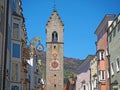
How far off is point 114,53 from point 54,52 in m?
59.8

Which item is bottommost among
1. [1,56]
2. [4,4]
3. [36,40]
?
[1,56]

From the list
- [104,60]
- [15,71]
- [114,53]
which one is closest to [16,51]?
[15,71]

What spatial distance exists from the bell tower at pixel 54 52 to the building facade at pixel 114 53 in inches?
2129

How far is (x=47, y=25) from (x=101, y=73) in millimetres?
57020

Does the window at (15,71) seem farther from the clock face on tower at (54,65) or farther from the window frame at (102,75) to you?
the clock face on tower at (54,65)

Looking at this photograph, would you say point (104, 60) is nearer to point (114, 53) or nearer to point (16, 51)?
point (114, 53)

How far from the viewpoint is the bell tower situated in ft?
336

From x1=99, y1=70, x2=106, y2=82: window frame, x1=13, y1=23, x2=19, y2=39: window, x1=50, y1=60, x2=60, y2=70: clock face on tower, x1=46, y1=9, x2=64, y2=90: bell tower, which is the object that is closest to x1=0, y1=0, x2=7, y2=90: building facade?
x1=13, y1=23, x2=19, y2=39: window

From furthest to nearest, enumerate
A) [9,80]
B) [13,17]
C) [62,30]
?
[62,30] → [13,17] → [9,80]

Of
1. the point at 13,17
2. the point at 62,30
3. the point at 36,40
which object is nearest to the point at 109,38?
the point at 13,17

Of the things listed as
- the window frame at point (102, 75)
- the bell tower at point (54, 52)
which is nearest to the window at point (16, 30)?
the window frame at point (102, 75)

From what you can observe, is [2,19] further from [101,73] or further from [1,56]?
[101,73]

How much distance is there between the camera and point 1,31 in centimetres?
2869

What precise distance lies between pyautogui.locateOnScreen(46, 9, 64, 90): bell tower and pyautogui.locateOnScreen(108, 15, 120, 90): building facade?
54076mm
